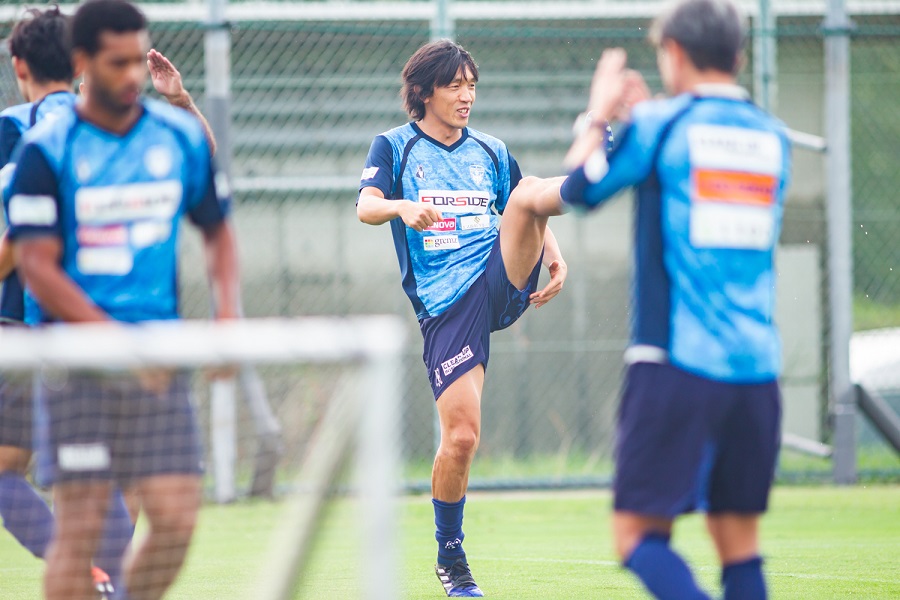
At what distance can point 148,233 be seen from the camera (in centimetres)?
341

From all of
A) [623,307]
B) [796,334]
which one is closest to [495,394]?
[623,307]

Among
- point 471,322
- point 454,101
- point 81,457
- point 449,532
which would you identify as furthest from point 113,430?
point 454,101

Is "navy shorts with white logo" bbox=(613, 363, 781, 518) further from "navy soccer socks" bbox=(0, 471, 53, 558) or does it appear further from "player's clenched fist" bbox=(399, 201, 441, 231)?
"navy soccer socks" bbox=(0, 471, 53, 558)

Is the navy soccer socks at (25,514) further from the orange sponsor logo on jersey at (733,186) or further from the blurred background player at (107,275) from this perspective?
the orange sponsor logo on jersey at (733,186)

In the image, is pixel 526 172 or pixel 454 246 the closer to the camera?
pixel 454 246

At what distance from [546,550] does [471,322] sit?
1.80 m

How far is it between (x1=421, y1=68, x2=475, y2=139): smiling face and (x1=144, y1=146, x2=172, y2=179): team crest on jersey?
94.9 inches

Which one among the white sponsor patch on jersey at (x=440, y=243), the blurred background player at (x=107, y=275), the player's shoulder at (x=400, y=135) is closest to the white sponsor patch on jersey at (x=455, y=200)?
the white sponsor patch on jersey at (x=440, y=243)

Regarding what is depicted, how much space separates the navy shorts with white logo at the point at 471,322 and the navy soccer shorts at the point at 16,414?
1886mm

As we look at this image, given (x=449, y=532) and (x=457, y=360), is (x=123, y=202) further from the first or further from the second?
(x=449, y=532)

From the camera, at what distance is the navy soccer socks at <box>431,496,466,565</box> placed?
5.31 metres

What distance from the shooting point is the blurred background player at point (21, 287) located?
4.15 m

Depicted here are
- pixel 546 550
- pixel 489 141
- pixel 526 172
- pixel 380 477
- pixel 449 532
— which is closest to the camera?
pixel 380 477

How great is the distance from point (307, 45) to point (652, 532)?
8.38 metres
